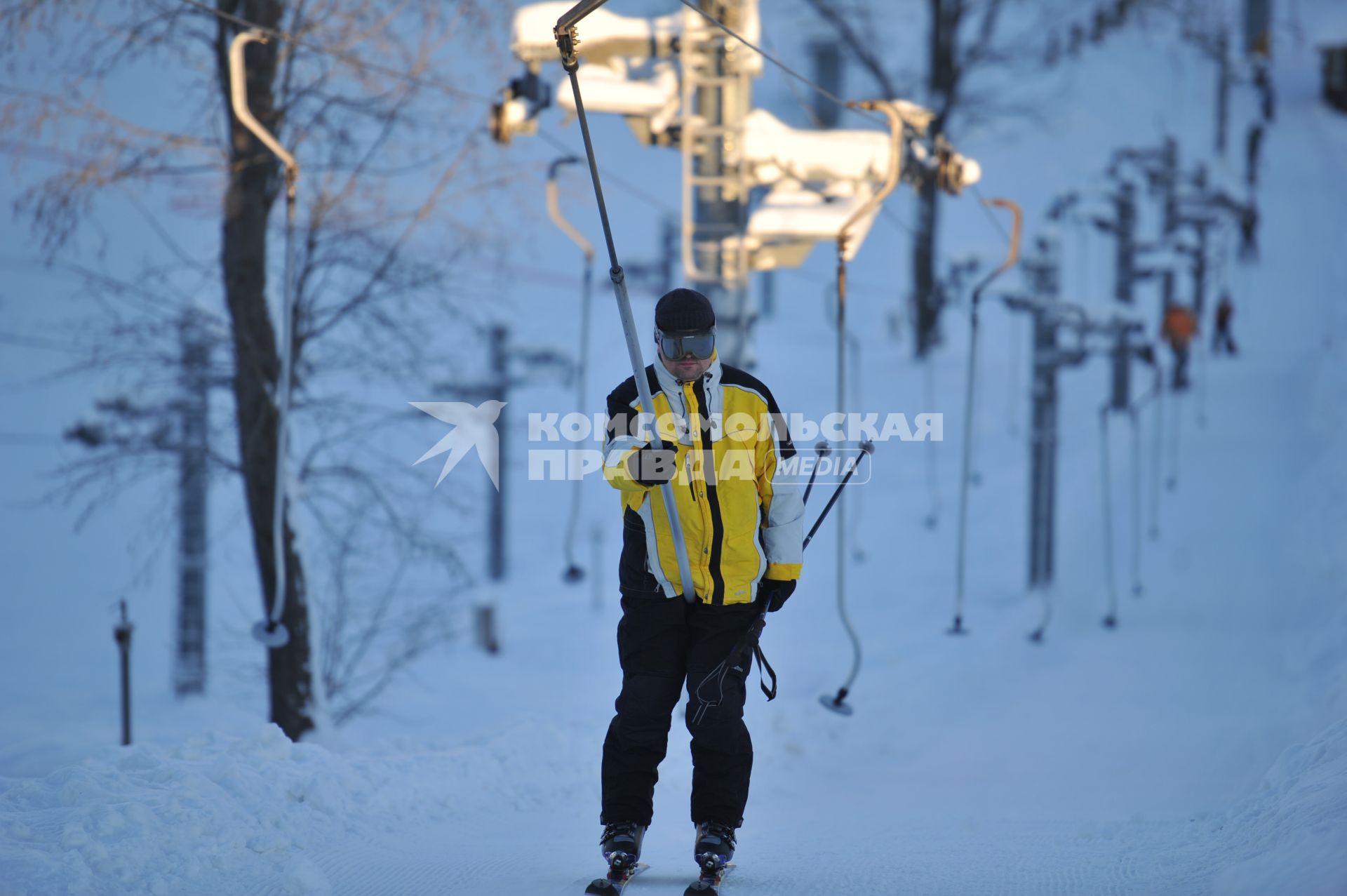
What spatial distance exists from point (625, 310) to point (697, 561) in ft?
2.47

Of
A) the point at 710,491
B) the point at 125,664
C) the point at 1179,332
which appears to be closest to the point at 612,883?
the point at 710,491

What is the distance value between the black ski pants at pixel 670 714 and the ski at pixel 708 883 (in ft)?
0.51

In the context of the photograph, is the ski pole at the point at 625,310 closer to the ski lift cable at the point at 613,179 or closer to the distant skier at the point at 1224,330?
the ski lift cable at the point at 613,179

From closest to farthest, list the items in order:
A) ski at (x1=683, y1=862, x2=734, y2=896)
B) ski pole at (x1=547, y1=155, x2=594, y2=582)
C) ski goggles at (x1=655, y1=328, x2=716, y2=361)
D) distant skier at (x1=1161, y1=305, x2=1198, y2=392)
Answer: ski at (x1=683, y1=862, x2=734, y2=896), ski goggles at (x1=655, y1=328, x2=716, y2=361), ski pole at (x1=547, y1=155, x2=594, y2=582), distant skier at (x1=1161, y1=305, x2=1198, y2=392)

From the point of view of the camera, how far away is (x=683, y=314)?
3.72 metres

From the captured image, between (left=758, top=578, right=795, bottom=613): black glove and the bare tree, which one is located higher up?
the bare tree

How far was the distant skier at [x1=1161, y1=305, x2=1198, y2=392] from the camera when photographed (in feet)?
53.3

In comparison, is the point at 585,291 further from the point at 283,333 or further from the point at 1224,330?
the point at 1224,330

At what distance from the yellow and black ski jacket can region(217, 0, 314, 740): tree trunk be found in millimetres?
4125

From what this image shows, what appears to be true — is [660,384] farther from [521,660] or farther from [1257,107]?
[1257,107]

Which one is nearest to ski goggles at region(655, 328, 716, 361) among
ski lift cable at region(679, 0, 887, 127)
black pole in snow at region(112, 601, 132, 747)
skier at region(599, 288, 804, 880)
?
skier at region(599, 288, 804, 880)

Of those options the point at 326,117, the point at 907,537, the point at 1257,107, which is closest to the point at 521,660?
the point at 907,537

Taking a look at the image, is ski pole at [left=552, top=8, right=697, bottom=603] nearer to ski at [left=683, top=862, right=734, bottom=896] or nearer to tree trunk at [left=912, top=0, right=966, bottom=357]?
ski at [left=683, top=862, right=734, bottom=896]

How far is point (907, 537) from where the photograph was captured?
46.5 ft
